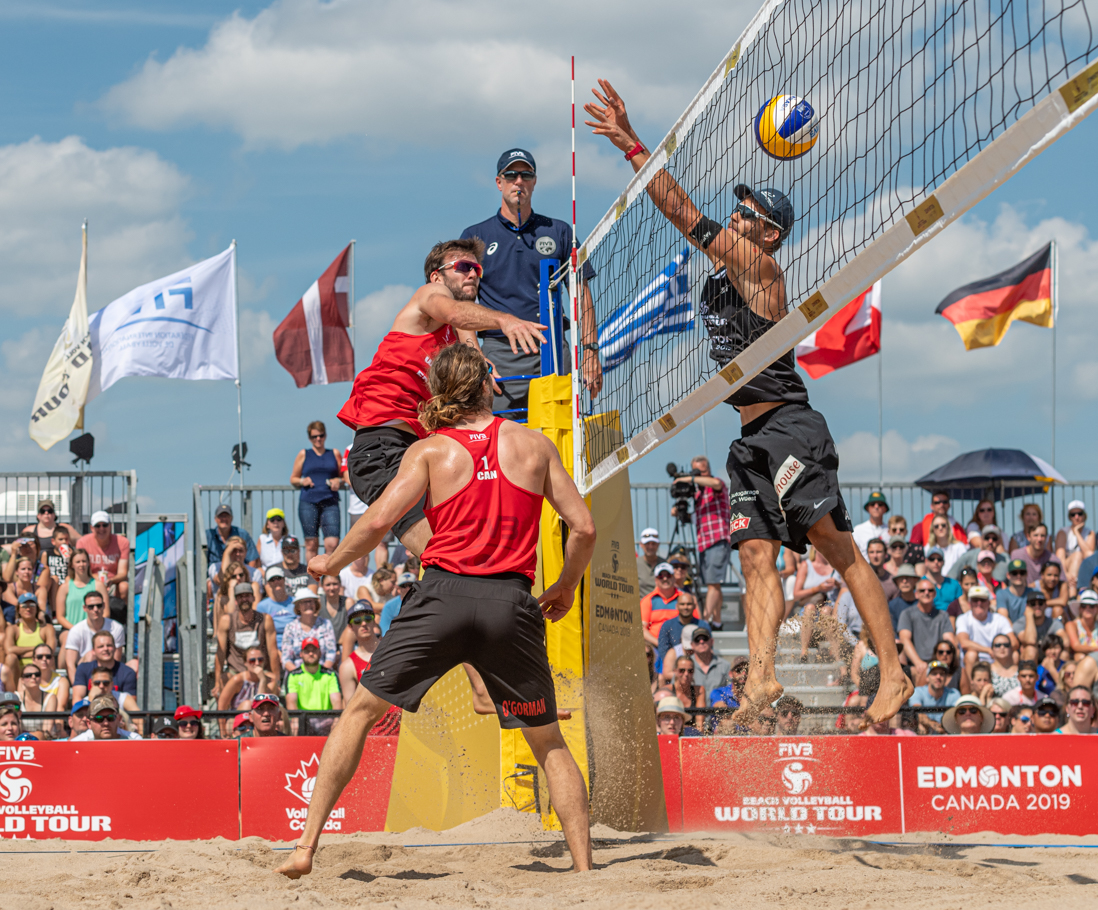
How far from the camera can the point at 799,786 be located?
7762 millimetres

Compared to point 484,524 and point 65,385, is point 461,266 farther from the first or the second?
point 65,385

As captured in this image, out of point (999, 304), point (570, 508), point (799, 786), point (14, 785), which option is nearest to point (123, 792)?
point (14, 785)

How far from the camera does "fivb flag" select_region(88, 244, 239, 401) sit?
45.5ft

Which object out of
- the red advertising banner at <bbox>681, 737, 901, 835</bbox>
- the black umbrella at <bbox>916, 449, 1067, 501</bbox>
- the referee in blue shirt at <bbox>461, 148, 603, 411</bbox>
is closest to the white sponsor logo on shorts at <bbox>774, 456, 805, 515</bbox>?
the referee in blue shirt at <bbox>461, 148, 603, 411</bbox>

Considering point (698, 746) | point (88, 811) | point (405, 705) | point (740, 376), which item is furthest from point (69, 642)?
point (740, 376)

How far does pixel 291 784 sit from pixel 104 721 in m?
1.60

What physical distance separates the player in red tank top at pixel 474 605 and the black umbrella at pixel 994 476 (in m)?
10.1

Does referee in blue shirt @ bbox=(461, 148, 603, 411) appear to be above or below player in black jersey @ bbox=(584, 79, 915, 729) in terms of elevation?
above

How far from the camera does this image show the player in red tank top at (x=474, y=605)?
4352 mm

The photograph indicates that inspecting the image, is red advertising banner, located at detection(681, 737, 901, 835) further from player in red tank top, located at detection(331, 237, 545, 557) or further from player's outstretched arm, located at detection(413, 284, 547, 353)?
player's outstretched arm, located at detection(413, 284, 547, 353)

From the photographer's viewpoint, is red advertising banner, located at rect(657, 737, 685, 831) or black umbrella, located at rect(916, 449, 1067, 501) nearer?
red advertising banner, located at rect(657, 737, 685, 831)

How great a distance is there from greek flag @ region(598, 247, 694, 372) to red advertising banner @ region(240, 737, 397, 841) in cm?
293

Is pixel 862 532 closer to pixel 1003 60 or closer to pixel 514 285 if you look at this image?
pixel 514 285

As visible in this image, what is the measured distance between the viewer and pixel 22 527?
1304cm
